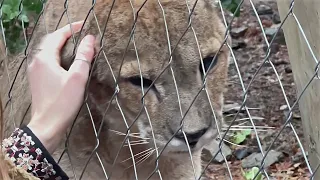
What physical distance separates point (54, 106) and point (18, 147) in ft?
0.55

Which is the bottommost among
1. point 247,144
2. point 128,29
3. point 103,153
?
point 247,144

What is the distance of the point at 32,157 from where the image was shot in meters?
2.05

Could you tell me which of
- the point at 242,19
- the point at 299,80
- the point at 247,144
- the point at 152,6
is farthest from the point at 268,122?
the point at 299,80

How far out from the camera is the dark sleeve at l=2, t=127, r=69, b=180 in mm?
2039

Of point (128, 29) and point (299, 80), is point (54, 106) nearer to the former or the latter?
point (128, 29)

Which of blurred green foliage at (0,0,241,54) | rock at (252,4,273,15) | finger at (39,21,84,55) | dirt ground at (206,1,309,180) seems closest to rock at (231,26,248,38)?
dirt ground at (206,1,309,180)

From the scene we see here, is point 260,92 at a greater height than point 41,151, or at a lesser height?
lesser

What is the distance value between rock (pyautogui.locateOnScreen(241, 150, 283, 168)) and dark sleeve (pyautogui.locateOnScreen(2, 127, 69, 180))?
190cm

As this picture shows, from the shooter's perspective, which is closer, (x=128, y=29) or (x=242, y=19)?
(x=128, y=29)

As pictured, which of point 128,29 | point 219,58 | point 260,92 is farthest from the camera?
point 260,92

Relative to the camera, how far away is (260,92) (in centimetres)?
430

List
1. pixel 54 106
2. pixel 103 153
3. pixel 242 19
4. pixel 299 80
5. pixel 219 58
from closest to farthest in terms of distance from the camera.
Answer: pixel 299 80
pixel 54 106
pixel 219 58
pixel 103 153
pixel 242 19

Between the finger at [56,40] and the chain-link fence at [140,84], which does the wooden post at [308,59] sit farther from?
the finger at [56,40]

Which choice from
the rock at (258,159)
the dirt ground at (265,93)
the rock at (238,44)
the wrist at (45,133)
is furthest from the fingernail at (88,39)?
the rock at (238,44)
